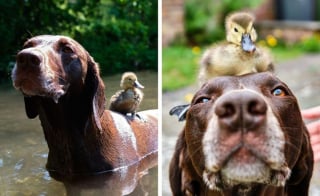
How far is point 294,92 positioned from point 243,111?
9.57ft

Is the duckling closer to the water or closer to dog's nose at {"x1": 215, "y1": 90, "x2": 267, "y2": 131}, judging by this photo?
the water

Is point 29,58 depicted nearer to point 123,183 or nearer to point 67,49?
point 67,49

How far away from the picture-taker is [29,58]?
1516 millimetres

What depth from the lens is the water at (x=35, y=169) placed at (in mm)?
1803

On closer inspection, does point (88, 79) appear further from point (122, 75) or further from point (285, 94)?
point (285, 94)

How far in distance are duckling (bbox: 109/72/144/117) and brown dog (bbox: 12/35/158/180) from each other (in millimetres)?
27

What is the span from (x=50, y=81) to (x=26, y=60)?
0.08 m

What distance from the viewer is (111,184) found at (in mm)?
1843

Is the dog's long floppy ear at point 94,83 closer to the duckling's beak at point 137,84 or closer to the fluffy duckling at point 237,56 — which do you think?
the duckling's beak at point 137,84

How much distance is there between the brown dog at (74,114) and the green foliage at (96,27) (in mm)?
96

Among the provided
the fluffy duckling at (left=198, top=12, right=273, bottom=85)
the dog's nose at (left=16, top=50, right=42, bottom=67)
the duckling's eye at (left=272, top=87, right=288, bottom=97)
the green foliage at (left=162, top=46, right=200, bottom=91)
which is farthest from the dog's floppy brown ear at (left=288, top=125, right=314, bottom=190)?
the green foliage at (left=162, top=46, right=200, bottom=91)

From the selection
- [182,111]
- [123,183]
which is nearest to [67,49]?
[182,111]

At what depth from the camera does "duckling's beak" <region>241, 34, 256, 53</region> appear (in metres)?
2.00

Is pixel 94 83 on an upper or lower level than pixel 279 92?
lower
